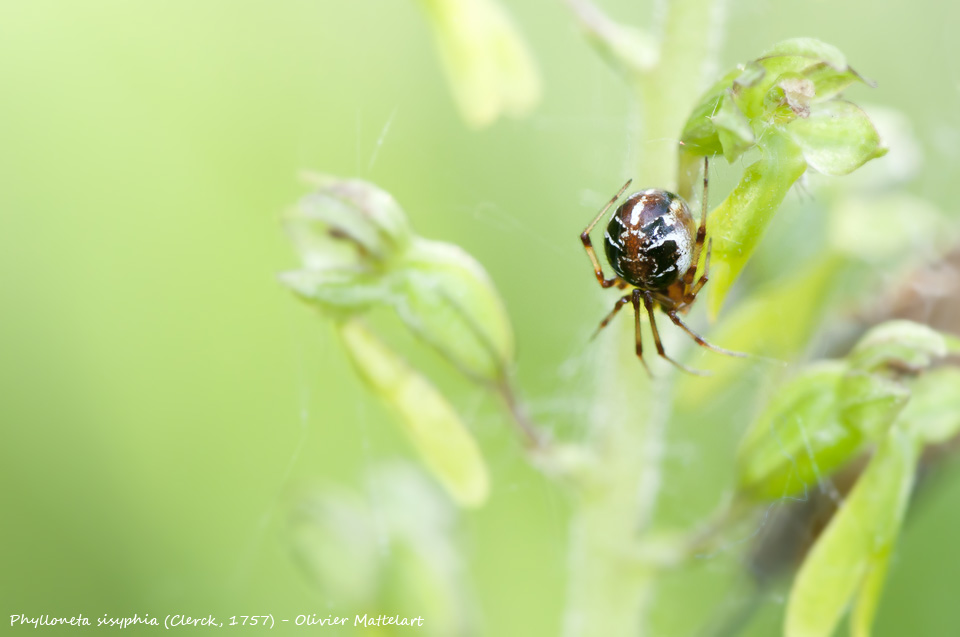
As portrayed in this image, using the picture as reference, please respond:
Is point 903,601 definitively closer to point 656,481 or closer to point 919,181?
point 656,481

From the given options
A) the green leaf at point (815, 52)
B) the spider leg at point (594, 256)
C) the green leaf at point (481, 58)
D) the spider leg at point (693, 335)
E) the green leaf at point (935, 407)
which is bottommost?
the green leaf at point (935, 407)

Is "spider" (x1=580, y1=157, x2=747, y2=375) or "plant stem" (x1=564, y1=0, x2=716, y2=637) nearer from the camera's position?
"spider" (x1=580, y1=157, x2=747, y2=375)

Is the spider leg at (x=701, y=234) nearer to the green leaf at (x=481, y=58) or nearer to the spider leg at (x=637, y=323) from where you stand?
the spider leg at (x=637, y=323)

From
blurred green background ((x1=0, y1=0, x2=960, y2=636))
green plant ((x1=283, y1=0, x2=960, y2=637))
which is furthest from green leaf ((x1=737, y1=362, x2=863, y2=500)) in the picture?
blurred green background ((x1=0, y1=0, x2=960, y2=636))

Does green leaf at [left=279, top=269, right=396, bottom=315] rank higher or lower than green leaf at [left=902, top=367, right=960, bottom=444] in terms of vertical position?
higher

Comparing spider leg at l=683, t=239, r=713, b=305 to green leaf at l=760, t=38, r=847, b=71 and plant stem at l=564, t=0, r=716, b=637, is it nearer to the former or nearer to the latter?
plant stem at l=564, t=0, r=716, b=637

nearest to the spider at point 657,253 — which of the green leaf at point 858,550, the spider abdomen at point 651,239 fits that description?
the spider abdomen at point 651,239
